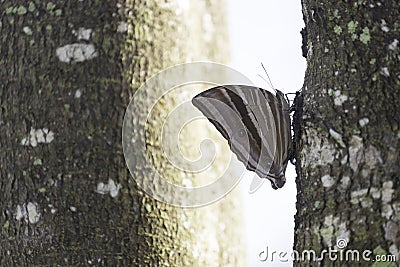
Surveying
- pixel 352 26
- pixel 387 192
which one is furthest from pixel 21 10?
pixel 387 192

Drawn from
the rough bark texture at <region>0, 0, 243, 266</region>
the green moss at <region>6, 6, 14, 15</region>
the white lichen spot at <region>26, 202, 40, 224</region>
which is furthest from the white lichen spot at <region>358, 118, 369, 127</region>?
the green moss at <region>6, 6, 14, 15</region>

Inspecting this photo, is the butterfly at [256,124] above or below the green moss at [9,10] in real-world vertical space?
below

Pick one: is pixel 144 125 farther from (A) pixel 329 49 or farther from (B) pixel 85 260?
(A) pixel 329 49

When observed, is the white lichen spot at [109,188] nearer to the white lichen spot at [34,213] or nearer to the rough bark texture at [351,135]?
the white lichen spot at [34,213]

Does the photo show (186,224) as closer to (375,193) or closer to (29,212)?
(29,212)

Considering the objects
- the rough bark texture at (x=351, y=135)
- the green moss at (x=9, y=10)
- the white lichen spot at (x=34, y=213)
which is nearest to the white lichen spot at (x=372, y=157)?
the rough bark texture at (x=351, y=135)

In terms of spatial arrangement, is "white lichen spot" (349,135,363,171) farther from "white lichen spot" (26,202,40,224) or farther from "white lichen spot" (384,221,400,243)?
Result: "white lichen spot" (26,202,40,224)
